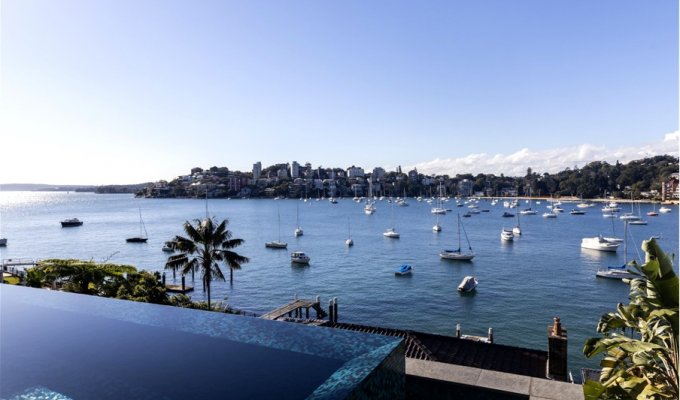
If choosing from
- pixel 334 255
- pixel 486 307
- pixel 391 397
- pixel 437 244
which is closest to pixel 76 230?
pixel 334 255

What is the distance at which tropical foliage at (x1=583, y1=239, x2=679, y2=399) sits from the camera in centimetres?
495

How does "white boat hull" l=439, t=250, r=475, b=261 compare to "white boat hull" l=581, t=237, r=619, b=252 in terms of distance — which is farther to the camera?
A: "white boat hull" l=581, t=237, r=619, b=252

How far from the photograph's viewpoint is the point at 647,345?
4965 millimetres

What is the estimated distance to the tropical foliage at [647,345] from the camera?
4949 millimetres

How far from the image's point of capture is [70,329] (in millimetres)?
7539

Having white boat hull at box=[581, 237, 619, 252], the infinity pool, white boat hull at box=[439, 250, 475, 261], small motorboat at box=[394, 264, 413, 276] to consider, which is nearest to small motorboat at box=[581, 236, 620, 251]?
white boat hull at box=[581, 237, 619, 252]

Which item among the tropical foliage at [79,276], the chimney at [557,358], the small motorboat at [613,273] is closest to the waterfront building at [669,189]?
the small motorboat at [613,273]

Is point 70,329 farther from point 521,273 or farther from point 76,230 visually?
point 76,230

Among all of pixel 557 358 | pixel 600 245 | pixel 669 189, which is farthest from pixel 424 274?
pixel 669 189

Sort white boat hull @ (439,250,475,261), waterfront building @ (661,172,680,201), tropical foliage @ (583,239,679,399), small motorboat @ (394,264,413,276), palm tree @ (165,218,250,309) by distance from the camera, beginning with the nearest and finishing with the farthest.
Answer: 1. tropical foliage @ (583,239,679,399)
2. palm tree @ (165,218,250,309)
3. small motorboat @ (394,264,413,276)
4. white boat hull @ (439,250,475,261)
5. waterfront building @ (661,172,680,201)

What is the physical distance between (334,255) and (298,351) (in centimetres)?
6195

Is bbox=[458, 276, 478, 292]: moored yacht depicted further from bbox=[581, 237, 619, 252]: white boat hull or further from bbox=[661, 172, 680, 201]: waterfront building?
bbox=[661, 172, 680, 201]: waterfront building

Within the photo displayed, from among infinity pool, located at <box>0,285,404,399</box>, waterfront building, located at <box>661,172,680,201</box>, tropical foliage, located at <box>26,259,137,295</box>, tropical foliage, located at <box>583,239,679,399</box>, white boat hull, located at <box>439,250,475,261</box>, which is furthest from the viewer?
waterfront building, located at <box>661,172,680,201</box>

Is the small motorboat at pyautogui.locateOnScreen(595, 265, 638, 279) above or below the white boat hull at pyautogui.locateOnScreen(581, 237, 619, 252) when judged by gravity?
below
